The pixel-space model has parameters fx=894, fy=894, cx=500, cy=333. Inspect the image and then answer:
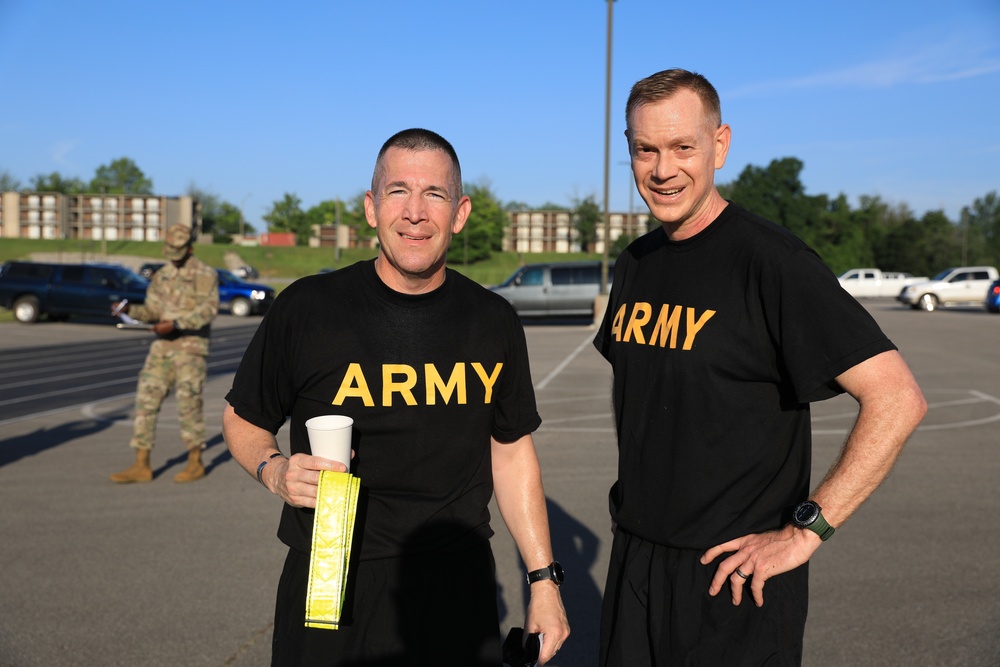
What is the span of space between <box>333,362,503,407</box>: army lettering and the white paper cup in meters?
0.44

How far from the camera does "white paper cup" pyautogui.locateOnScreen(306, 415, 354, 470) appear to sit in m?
2.06

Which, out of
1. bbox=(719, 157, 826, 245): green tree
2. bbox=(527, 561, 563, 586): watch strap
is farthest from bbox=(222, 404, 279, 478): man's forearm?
bbox=(719, 157, 826, 245): green tree

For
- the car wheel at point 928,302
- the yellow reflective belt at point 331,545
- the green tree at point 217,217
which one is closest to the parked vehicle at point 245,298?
the car wheel at point 928,302

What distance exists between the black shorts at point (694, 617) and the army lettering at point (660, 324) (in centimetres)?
58

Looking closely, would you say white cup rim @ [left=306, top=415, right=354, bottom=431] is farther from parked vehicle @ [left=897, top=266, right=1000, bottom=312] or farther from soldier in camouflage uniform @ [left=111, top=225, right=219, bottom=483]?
parked vehicle @ [left=897, top=266, right=1000, bottom=312]

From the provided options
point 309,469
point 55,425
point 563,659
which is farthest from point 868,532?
point 55,425

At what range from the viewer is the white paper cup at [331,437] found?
206cm

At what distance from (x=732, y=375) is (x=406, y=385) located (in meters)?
0.91

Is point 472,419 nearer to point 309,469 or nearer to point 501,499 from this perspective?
point 501,499

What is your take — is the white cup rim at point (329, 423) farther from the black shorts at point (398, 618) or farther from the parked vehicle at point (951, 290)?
the parked vehicle at point (951, 290)

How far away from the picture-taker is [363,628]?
2.51 metres

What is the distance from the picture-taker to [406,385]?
8.49 feet

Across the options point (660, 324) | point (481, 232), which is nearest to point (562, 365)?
point (660, 324)

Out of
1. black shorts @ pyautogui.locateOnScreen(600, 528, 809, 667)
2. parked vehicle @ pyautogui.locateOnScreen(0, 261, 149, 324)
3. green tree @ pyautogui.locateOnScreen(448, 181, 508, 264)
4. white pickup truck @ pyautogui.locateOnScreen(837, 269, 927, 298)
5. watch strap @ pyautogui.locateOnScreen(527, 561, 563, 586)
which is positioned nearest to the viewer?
black shorts @ pyautogui.locateOnScreen(600, 528, 809, 667)
